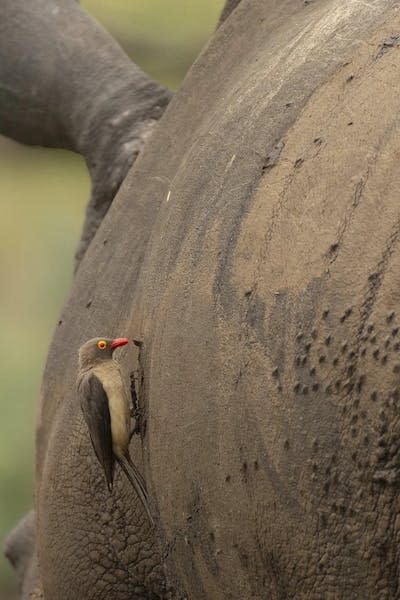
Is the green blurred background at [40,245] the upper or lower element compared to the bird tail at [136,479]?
upper

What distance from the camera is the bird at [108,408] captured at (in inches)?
74.8

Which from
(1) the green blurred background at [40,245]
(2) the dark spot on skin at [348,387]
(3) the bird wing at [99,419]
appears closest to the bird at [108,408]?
(3) the bird wing at [99,419]

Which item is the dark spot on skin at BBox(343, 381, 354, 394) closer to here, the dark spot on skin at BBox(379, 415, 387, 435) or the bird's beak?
the dark spot on skin at BBox(379, 415, 387, 435)

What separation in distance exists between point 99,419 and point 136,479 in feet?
0.31

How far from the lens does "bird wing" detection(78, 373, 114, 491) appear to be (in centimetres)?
191

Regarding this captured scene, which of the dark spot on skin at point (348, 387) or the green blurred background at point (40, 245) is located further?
the green blurred background at point (40, 245)

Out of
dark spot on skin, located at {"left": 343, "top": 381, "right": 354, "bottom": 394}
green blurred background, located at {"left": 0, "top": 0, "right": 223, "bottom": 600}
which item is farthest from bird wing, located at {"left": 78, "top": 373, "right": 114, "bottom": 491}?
green blurred background, located at {"left": 0, "top": 0, "right": 223, "bottom": 600}

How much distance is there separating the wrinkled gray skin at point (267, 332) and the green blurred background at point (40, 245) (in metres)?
3.65

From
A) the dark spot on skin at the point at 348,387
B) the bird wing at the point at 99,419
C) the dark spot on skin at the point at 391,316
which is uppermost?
the dark spot on skin at the point at 391,316

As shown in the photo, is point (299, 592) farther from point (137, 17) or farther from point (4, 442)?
point (137, 17)

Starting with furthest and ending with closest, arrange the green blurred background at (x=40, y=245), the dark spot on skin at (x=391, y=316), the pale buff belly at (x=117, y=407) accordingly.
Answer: the green blurred background at (x=40, y=245)
the pale buff belly at (x=117, y=407)
the dark spot on skin at (x=391, y=316)

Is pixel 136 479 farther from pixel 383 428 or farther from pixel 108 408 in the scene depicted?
pixel 383 428

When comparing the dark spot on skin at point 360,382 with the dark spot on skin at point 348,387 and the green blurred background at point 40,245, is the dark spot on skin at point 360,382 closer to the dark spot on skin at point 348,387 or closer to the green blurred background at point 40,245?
the dark spot on skin at point 348,387

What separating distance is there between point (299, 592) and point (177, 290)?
40 cm
